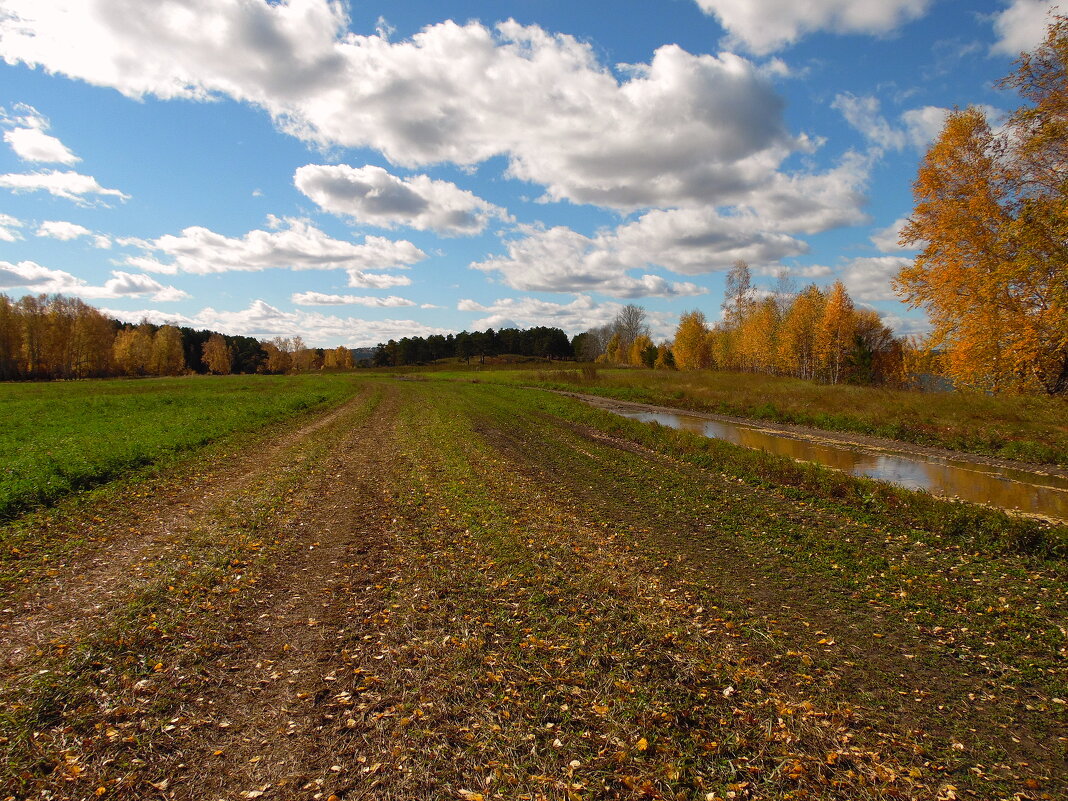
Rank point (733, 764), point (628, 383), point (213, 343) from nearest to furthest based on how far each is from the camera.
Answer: point (733, 764)
point (628, 383)
point (213, 343)

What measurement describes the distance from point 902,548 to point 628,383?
162ft

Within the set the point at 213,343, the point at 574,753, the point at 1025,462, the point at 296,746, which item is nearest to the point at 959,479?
the point at 1025,462

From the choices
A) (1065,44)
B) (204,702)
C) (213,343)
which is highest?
(1065,44)

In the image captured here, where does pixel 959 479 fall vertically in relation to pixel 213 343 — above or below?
below

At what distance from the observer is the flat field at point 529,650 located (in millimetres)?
4551

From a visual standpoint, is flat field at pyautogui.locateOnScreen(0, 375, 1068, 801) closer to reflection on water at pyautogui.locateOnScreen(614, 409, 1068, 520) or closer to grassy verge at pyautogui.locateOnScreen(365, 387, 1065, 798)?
grassy verge at pyautogui.locateOnScreen(365, 387, 1065, 798)

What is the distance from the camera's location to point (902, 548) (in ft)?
32.6

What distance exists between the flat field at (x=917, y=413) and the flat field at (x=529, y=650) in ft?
43.8

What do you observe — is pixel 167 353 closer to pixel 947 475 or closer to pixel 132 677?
pixel 132 677

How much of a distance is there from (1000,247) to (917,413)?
28.6 feet

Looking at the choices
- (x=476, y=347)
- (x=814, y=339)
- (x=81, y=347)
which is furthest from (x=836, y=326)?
(x=81, y=347)

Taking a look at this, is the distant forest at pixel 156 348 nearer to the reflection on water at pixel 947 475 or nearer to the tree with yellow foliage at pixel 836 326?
the tree with yellow foliage at pixel 836 326

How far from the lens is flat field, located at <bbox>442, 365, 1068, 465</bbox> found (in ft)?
67.4

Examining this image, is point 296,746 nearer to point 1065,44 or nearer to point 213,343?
point 1065,44
